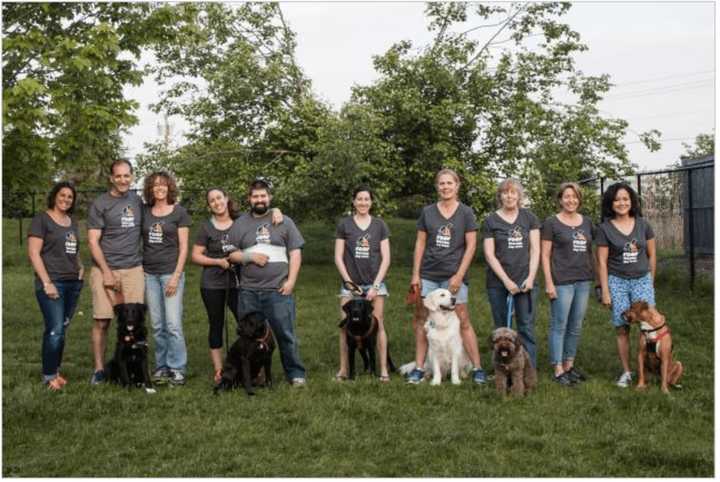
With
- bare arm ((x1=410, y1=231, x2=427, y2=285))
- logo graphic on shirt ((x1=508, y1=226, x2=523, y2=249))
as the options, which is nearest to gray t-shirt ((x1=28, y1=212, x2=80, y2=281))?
bare arm ((x1=410, y1=231, x2=427, y2=285))

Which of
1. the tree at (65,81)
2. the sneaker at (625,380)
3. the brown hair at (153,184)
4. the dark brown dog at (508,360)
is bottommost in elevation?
the sneaker at (625,380)

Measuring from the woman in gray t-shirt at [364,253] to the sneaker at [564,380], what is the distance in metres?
1.46

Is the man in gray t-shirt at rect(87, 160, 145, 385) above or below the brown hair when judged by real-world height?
below

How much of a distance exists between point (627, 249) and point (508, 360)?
4.84ft

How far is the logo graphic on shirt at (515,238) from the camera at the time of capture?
267 inches

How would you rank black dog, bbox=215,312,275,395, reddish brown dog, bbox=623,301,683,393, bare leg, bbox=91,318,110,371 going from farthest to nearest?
bare leg, bbox=91,318,110,371 → black dog, bbox=215,312,275,395 → reddish brown dog, bbox=623,301,683,393

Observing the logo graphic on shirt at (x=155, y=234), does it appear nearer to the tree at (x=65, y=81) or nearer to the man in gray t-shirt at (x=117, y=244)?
the man in gray t-shirt at (x=117, y=244)

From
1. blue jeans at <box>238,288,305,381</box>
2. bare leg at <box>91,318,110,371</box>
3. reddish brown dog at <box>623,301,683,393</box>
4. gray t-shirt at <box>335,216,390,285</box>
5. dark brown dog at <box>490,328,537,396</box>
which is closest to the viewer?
dark brown dog at <box>490,328,537,396</box>

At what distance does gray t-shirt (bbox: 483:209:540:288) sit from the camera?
6777 mm

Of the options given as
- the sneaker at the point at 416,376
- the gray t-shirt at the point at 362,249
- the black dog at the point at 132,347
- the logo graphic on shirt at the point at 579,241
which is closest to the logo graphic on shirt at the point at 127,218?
the black dog at the point at 132,347

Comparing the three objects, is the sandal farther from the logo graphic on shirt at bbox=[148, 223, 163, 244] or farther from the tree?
the tree

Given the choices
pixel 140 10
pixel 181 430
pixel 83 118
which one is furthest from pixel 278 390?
pixel 140 10

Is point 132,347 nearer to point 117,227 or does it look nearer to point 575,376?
point 117,227

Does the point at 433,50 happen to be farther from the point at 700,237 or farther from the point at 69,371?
the point at 69,371
